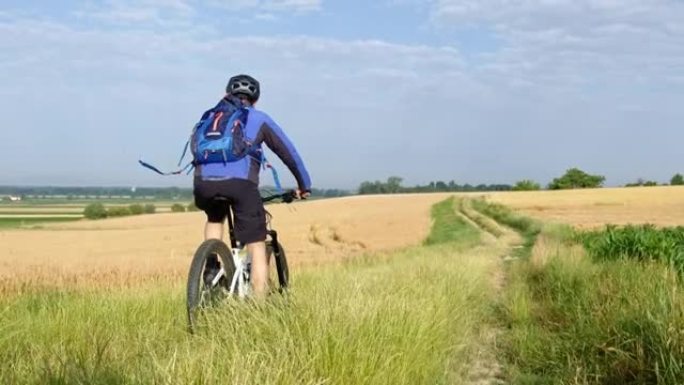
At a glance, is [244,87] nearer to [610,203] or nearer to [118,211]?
[610,203]

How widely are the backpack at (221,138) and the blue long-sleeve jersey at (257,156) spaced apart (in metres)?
0.04

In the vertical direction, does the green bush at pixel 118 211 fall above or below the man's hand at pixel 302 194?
below

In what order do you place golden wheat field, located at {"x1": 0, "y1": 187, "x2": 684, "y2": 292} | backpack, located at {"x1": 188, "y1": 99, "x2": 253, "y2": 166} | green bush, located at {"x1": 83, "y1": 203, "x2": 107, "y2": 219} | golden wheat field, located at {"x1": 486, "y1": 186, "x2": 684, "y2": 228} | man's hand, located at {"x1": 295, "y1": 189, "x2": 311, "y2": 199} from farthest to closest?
green bush, located at {"x1": 83, "y1": 203, "x2": 107, "y2": 219} → golden wheat field, located at {"x1": 486, "y1": 186, "x2": 684, "y2": 228} → golden wheat field, located at {"x1": 0, "y1": 187, "x2": 684, "y2": 292} → man's hand, located at {"x1": 295, "y1": 189, "x2": 311, "y2": 199} → backpack, located at {"x1": 188, "y1": 99, "x2": 253, "y2": 166}

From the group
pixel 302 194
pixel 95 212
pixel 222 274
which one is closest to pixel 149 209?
pixel 95 212

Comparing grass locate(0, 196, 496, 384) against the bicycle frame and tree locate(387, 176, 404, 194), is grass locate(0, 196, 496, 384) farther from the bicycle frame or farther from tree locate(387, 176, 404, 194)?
tree locate(387, 176, 404, 194)

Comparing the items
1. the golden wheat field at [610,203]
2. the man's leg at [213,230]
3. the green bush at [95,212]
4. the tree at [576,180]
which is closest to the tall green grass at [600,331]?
the man's leg at [213,230]

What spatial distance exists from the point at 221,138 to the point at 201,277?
1.00m

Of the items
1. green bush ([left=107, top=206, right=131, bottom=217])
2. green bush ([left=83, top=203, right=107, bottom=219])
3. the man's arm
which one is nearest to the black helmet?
the man's arm

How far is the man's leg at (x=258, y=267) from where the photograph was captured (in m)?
5.68

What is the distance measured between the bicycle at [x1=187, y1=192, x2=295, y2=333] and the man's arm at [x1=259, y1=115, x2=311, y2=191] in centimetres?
41

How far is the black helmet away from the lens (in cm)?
563

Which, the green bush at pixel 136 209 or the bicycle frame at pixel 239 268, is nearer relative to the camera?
the bicycle frame at pixel 239 268

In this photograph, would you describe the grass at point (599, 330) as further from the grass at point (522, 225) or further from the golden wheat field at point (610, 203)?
A: the golden wheat field at point (610, 203)

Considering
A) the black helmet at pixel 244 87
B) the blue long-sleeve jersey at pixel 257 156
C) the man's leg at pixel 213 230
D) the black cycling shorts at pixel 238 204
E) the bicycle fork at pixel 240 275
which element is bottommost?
the bicycle fork at pixel 240 275
